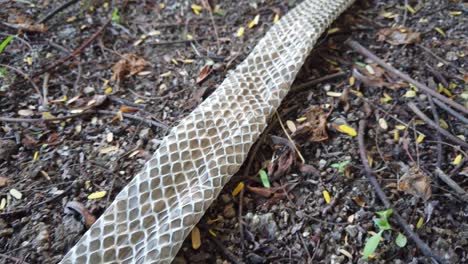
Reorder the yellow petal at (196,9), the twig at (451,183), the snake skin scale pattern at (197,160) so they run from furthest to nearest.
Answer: the yellow petal at (196,9)
the twig at (451,183)
the snake skin scale pattern at (197,160)

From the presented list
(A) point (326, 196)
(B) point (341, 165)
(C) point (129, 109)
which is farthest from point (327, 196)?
(C) point (129, 109)

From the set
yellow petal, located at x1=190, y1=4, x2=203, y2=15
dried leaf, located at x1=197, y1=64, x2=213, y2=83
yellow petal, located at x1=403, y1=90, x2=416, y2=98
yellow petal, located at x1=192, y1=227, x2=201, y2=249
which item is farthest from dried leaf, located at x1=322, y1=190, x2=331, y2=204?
yellow petal, located at x1=190, y1=4, x2=203, y2=15

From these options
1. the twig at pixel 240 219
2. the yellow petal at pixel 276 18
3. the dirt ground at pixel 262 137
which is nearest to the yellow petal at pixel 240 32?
the dirt ground at pixel 262 137

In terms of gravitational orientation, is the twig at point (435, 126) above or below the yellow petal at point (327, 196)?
above

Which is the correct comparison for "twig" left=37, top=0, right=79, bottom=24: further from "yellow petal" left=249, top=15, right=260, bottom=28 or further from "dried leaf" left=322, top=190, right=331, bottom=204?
"dried leaf" left=322, top=190, right=331, bottom=204

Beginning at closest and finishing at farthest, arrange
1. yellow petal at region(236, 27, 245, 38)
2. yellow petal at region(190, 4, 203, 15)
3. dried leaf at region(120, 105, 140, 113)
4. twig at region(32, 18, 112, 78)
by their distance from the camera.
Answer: dried leaf at region(120, 105, 140, 113)
twig at region(32, 18, 112, 78)
yellow petal at region(236, 27, 245, 38)
yellow petal at region(190, 4, 203, 15)

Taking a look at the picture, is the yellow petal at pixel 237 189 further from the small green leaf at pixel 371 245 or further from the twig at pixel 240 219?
the small green leaf at pixel 371 245
